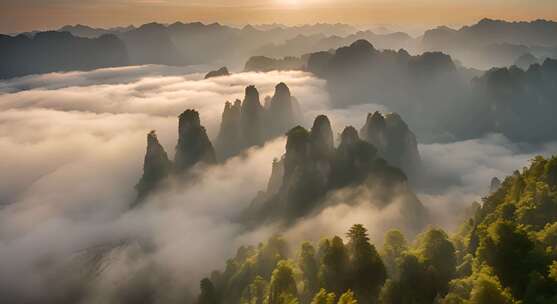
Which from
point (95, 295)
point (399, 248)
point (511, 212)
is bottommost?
point (95, 295)

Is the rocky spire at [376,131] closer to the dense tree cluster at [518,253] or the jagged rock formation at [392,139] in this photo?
the jagged rock formation at [392,139]

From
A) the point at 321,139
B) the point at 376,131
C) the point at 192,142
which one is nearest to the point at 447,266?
the point at 321,139

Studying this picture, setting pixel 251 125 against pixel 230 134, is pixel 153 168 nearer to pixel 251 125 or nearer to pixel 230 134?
pixel 230 134

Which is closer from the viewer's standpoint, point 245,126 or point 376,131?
point 376,131

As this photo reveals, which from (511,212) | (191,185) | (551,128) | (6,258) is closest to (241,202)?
(191,185)

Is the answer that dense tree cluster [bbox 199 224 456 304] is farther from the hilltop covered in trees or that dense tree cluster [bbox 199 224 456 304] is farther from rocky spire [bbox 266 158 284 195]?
rocky spire [bbox 266 158 284 195]

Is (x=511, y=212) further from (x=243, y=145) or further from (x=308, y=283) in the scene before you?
(x=243, y=145)

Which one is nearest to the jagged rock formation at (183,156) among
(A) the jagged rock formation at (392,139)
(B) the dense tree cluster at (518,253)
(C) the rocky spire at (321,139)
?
(C) the rocky spire at (321,139)

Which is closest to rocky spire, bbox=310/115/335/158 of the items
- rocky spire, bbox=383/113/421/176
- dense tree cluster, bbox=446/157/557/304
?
rocky spire, bbox=383/113/421/176
